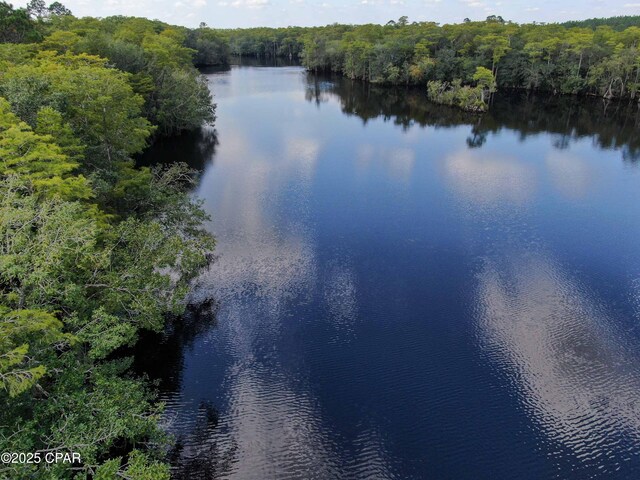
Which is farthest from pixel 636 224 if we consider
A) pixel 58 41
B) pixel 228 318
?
pixel 58 41

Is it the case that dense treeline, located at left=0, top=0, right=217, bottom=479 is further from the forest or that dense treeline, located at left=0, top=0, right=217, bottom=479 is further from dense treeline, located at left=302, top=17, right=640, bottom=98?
dense treeline, located at left=302, top=17, right=640, bottom=98

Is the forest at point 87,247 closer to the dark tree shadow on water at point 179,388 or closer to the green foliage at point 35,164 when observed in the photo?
the green foliage at point 35,164

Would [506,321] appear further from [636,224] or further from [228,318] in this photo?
[636,224]

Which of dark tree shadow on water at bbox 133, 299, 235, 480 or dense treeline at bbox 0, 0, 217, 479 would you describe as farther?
dark tree shadow on water at bbox 133, 299, 235, 480

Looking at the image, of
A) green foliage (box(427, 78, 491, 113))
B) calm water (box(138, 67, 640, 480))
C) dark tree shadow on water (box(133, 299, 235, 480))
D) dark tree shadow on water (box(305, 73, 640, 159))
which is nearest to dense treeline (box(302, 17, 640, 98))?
dark tree shadow on water (box(305, 73, 640, 159))

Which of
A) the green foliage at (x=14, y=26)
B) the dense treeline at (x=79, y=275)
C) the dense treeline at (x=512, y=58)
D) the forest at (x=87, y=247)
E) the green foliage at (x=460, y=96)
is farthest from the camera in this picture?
the dense treeline at (x=512, y=58)

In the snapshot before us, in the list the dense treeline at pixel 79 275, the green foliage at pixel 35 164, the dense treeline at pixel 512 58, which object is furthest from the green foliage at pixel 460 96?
the green foliage at pixel 35 164
